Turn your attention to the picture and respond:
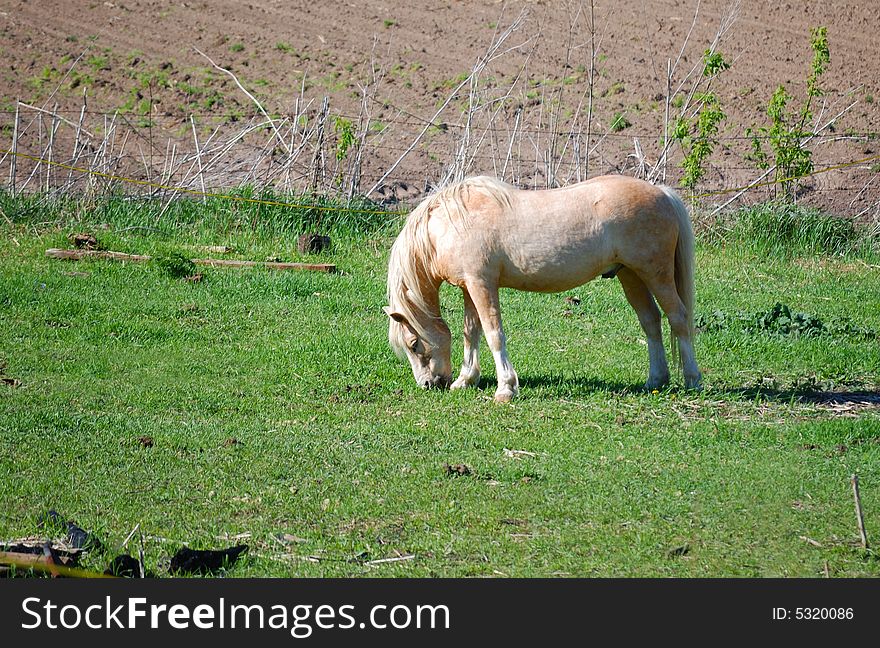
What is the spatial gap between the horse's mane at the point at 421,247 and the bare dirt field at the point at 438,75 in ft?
22.7

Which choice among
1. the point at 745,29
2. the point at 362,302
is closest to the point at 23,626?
the point at 362,302

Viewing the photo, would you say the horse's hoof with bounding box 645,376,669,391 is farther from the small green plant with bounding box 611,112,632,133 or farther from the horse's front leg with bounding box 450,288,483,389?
the small green plant with bounding box 611,112,632,133

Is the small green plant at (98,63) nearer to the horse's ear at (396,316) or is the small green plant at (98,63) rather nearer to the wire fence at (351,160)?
the wire fence at (351,160)

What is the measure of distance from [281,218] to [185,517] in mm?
8744

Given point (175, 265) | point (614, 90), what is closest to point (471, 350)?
point (175, 265)

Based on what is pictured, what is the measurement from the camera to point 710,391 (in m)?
7.88

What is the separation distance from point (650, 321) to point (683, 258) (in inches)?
24.9

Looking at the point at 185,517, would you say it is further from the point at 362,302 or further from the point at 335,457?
the point at 362,302

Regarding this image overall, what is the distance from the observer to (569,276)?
768cm

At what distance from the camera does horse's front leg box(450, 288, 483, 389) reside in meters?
8.19

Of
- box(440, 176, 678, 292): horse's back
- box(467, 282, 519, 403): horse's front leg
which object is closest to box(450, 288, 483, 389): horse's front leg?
box(467, 282, 519, 403): horse's front leg

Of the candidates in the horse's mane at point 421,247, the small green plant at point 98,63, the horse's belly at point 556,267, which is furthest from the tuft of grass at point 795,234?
the small green plant at point 98,63

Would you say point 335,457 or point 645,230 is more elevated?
point 645,230

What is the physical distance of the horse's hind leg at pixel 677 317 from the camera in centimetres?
773
